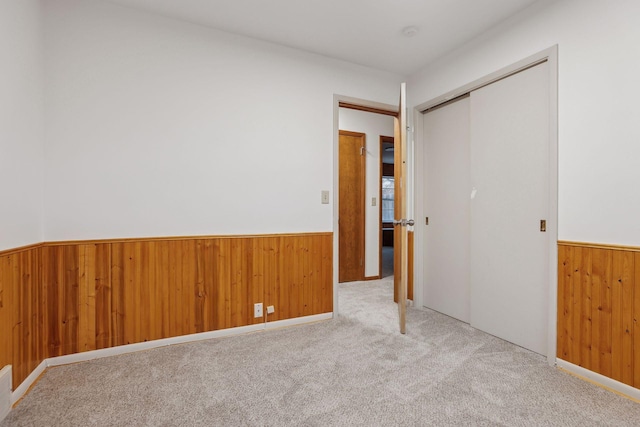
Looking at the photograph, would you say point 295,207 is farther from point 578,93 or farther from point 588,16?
point 588,16

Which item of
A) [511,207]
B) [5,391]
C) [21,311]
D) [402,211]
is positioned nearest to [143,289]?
[21,311]

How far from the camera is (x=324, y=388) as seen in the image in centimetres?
179

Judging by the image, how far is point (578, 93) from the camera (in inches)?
76.9

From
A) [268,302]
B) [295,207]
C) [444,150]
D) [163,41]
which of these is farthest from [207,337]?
[444,150]

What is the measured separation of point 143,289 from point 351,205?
2868 millimetres

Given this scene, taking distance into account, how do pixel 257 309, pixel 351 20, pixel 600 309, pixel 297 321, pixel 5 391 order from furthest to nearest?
pixel 297 321 → pixel 257 309 → pixel 351 20 → pixel 600 309 → pixel 5 391

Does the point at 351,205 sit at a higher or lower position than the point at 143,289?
higher

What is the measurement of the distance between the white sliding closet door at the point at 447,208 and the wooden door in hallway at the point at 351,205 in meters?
1.33

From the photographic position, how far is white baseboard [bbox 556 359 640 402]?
1.70m

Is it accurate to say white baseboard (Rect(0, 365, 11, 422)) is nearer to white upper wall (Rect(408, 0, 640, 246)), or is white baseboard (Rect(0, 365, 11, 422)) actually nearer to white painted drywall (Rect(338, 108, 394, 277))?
white upper wall (Rect(408, 0, 640, 246))

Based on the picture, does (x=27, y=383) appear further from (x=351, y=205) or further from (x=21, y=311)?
(x=351, y=205)

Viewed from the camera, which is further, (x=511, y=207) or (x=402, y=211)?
(x=402, y=211)

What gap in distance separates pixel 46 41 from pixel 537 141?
3.36m

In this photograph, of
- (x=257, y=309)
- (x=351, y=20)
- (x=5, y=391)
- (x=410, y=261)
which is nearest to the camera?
(x=5, y=391)
